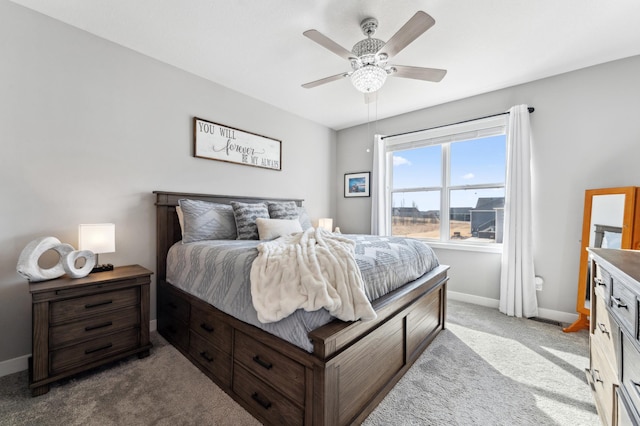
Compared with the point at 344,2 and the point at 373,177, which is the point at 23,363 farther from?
the point at 373,177

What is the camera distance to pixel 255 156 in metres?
3.42

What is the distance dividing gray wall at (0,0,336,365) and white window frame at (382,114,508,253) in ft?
8.06

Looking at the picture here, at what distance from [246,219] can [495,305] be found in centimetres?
312

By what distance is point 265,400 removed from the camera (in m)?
1.41

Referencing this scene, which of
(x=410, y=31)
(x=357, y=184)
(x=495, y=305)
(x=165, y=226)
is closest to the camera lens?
(x=410, y=31)

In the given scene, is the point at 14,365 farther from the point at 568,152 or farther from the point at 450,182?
the point at 568,152

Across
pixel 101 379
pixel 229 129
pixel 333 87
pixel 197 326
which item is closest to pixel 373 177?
pixel 333 87

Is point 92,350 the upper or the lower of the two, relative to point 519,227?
lower

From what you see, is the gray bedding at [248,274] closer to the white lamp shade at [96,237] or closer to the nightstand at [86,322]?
the nightstand at [86,322]

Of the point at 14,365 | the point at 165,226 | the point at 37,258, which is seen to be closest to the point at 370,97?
the point at 165,226

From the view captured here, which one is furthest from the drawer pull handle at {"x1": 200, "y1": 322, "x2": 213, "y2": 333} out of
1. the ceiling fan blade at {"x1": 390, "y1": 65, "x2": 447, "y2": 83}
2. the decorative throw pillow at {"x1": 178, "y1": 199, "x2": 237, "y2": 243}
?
the ceiling fan blade at {"x1": 390, "y1": 65, "x2": 447, "y2": 83}

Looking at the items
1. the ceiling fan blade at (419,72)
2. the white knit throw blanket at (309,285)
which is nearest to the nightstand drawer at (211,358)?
the white knit throw blanket at (309,285)

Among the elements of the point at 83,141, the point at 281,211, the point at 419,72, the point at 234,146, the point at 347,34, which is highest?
the point at 347,34

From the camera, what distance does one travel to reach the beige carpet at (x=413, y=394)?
145 cm
